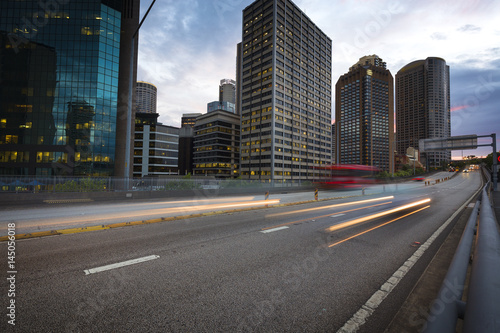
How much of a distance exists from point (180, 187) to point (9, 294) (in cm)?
2064

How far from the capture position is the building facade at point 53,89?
48938mm

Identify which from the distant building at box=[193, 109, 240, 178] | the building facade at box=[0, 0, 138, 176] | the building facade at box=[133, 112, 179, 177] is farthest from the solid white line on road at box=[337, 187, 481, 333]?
the distant building at box=[193, 109, 240, 178]

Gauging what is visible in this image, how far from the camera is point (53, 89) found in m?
49.4

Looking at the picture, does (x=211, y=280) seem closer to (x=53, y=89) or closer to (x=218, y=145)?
(x=53, y=89)

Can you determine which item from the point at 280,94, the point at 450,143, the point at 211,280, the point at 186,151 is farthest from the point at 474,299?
the point at 186,151

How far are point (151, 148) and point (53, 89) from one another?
4772cm

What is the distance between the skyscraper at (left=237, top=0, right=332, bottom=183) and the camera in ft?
329

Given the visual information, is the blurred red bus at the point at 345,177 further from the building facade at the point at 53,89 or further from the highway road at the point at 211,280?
the building facade at the point at 53,89

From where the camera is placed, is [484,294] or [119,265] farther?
[119,265]

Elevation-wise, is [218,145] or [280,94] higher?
[280,94]

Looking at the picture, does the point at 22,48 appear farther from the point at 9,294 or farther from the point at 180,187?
the point at 9,294

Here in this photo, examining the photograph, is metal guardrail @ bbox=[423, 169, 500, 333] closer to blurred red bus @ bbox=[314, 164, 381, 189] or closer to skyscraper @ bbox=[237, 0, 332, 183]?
blurred red bus @ bbox=[314, 164, 381, 189]

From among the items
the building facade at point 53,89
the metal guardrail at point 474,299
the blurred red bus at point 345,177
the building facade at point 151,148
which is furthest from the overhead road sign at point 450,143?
the building facade at point 151,148

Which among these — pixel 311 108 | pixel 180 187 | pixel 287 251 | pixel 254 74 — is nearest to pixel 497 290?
pixel 287 251
